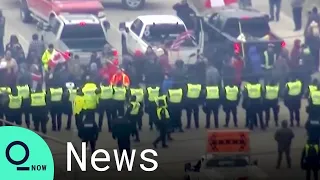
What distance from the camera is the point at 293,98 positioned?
112 ft

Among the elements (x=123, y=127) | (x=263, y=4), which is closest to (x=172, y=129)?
(x=123, y=127)

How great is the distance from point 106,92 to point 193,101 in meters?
1.33

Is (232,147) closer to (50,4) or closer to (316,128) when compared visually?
(316,128)

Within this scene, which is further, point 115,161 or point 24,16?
point 24,16

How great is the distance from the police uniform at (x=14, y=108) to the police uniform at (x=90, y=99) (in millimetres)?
982

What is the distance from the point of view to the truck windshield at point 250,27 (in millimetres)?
35156

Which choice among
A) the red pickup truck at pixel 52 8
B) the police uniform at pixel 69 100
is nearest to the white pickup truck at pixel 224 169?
the police uniform at pixel 69 100

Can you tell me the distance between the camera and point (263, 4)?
3531 cm

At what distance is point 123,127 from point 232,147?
1.73 meters

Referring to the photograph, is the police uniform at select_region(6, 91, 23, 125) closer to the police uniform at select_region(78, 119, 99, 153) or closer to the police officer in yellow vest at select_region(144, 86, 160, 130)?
the police uniform at select_region(78, 119, 99, 153)

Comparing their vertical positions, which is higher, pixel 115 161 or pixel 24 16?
pixel 24 16

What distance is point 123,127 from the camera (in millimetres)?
33156

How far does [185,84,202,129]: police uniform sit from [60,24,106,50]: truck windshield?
1.74 metres

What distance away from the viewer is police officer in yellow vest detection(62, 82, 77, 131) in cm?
3328
